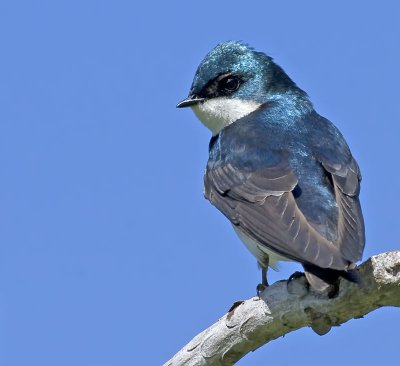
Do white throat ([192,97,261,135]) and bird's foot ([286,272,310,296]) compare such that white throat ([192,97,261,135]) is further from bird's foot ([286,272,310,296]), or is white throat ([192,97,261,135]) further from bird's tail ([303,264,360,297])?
bird's foot ([286,272,310,296])

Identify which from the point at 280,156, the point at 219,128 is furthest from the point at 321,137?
the point at 219,128

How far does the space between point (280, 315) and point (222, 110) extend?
7.25 feet

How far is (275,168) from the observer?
5.06 meters

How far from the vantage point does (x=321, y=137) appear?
536 cm

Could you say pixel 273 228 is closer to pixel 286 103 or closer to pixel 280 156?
pixel 280 156

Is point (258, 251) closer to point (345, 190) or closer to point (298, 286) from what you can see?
point (345, 190)

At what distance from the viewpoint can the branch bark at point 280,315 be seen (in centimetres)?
378

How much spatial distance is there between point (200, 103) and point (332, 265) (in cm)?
218

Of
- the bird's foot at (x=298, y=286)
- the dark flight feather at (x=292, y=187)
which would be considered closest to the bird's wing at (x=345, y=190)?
the dark flight feather at (x=292, y=187)

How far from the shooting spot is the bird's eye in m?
5.99

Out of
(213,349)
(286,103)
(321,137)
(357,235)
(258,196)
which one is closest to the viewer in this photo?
(213,349)

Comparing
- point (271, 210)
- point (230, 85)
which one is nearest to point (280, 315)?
point (271, 210)

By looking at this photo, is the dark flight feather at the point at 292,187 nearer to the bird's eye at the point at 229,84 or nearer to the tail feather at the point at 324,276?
the tail feather at the point at 324,276

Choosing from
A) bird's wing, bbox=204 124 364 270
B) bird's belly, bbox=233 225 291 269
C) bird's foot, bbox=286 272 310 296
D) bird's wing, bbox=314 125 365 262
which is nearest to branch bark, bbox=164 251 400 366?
bird's foot, bbox=286 272 310 296
